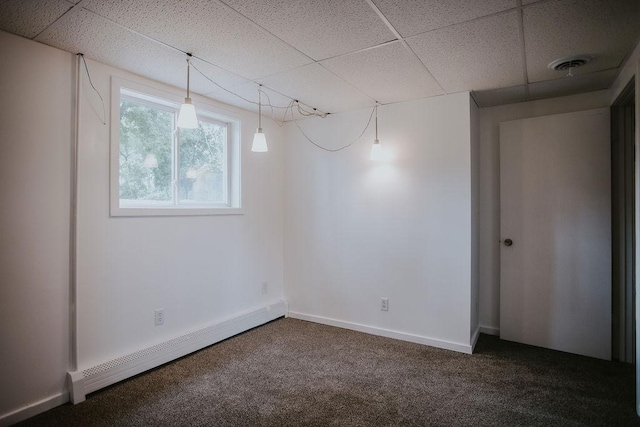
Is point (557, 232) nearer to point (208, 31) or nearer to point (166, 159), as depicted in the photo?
point (208, 31)

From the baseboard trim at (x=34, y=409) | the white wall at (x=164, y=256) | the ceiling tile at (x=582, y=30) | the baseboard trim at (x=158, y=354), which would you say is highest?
the ceiling tile at (x=582, y=30)

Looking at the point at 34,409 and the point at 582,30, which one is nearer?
the point at 582,30

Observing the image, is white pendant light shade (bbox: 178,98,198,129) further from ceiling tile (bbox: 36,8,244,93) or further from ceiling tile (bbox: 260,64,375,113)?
ceiling tile (bbox: 260,64,375,113)

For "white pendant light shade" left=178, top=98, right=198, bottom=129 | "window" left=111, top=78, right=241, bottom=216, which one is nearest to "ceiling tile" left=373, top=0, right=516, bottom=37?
"white pendant light shade" left=178, top=98, right=198, bottom=129

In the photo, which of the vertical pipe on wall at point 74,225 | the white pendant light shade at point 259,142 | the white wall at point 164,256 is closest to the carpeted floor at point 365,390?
the white wall at point 164,256

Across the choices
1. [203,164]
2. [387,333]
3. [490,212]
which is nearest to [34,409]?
[203,164]

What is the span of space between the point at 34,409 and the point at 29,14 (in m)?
2.28

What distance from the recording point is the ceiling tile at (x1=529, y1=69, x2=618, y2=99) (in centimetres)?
267

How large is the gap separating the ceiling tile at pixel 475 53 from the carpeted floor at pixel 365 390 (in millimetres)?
2280

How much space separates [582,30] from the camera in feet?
6.40

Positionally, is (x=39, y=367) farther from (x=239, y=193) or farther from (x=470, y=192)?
(x=470, y=192)

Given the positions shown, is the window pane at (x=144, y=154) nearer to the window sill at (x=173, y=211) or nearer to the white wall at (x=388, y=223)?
the window sill at (x=173, y=211)

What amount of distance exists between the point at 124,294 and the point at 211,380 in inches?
36.1

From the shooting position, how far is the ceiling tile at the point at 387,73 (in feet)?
7.55
